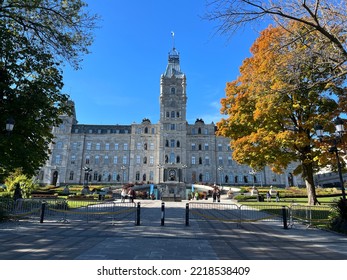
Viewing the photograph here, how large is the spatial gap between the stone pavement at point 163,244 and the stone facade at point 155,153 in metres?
50.0

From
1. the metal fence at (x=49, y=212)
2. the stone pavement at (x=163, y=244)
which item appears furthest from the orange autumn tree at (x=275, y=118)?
the metal fence at (x=49, y=212)

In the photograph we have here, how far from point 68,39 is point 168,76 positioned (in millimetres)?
54683

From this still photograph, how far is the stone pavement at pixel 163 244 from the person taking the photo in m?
6.05

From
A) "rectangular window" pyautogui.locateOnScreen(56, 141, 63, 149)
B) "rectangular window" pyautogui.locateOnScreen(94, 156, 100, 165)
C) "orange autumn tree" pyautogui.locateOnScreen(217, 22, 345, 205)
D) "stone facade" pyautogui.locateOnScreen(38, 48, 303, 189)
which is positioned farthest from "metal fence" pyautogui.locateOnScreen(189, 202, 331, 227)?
"rectangular window" pyautogui.locateOnScreen(56, 141, 63, 149)

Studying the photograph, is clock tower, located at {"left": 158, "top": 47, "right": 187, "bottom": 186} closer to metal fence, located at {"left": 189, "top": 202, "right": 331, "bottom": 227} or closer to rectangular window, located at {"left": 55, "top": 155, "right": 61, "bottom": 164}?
rectangular window, located at {"left": 55, "top": 155, "right": 61, "bottom": 164}

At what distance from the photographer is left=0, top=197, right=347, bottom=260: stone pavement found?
6.05m

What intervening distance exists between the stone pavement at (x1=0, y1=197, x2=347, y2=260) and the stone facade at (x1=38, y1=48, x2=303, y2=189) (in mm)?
49981

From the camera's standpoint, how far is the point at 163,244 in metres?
7.28

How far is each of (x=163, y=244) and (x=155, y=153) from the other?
186 ft

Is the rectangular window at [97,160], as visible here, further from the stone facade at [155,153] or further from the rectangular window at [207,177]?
the rectangular window at [207,177]

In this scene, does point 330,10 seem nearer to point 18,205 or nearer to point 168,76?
point 18,205

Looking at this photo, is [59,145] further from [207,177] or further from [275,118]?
[275,118]

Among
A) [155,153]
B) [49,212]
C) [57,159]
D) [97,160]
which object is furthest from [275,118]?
[57,159]
